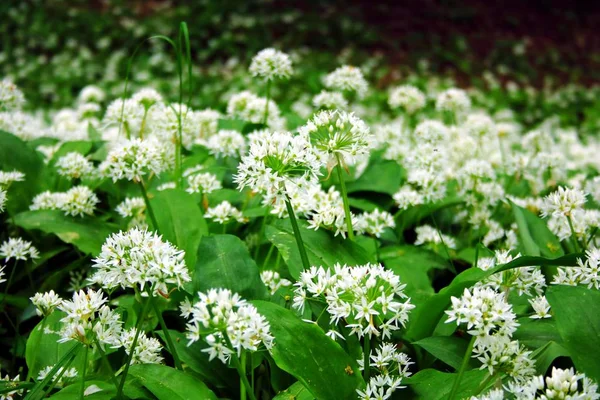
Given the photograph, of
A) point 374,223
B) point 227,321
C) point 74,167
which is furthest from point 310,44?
point 227,321

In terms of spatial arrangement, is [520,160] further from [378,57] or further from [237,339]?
[378,57]

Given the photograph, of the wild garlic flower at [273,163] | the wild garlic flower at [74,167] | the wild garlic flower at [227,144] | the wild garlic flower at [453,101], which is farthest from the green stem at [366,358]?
the wild garlic flower at [453,101]

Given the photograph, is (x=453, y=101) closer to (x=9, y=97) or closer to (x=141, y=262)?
(x=9, y=97)

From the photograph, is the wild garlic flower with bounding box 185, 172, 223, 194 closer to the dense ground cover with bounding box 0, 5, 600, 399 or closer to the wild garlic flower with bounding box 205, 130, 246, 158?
the dense ground cover with bounding box 0, 5, 600, 399

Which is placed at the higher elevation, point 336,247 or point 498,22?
point 336,247

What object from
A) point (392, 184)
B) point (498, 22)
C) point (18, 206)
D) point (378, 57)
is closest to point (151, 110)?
point (18, 206)

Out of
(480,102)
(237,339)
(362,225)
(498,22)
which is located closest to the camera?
(237,339)

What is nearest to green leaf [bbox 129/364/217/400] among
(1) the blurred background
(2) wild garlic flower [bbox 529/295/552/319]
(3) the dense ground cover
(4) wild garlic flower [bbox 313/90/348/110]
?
(3) the dense ground cover
